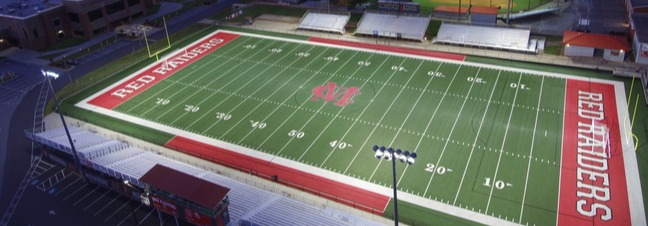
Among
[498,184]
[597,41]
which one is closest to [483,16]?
[597,41]

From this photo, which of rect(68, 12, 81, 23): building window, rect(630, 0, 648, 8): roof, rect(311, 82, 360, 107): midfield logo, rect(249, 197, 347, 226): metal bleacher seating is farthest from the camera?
rect(68, 12, 81, 23): building window

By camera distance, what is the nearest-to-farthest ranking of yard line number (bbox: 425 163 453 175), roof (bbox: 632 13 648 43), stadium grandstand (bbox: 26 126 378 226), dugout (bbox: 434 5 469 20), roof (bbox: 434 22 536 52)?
1. stadium grandstand (bbox: 26 126 378 226)
2. yard line number (bbox: 425 163 453 175)
3. roof (bbox: 632 13 648 43)
4. roof (bbox: 434 22 536 52)
5. dugout (bbox: 434 5 469 20)

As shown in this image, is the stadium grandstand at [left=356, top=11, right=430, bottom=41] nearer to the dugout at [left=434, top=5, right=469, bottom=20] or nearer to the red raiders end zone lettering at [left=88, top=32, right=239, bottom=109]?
the dugout at [left=434, top=5, right=469, bottom=20]

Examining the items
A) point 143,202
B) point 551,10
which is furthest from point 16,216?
point 551,10

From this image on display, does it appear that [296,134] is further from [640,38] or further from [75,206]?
[640,38]

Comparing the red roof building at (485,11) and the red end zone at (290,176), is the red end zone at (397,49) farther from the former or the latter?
the red end zone at (290,176)

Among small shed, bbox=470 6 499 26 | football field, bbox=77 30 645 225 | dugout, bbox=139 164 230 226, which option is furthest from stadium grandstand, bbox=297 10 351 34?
dugout, bbox=139 164 230 226
